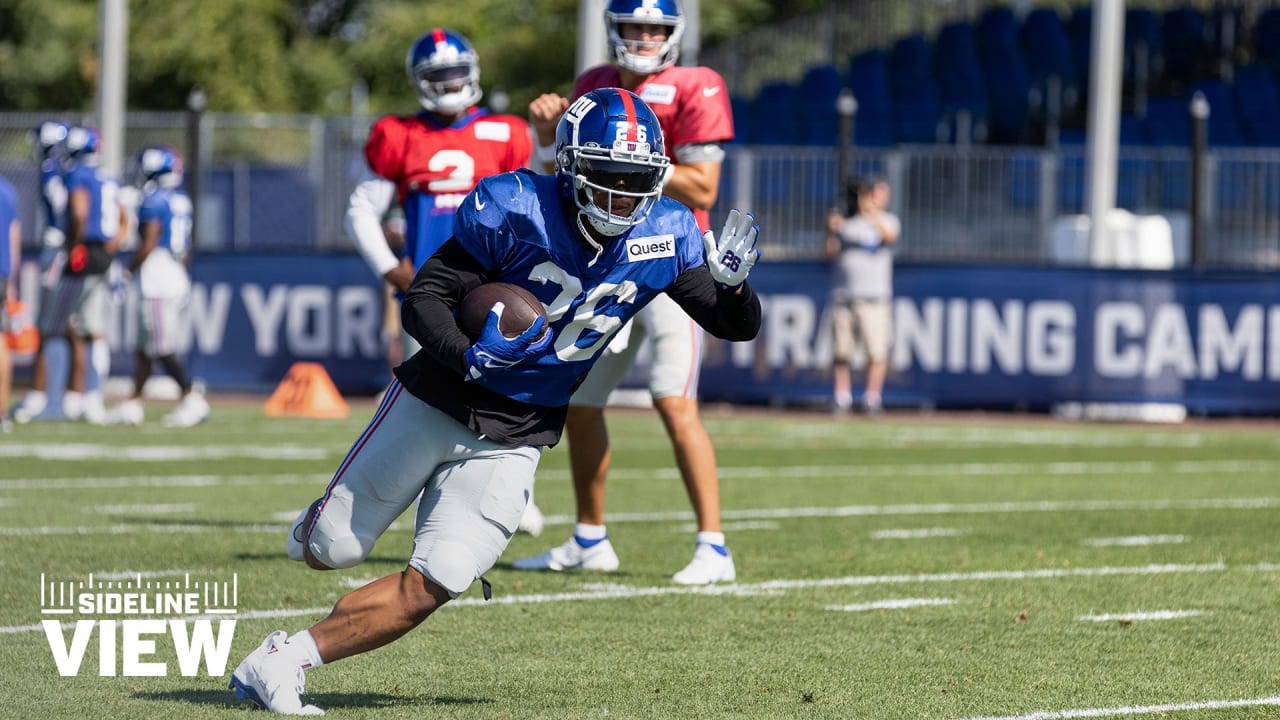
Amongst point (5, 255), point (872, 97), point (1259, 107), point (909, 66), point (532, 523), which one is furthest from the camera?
point (909, 66)

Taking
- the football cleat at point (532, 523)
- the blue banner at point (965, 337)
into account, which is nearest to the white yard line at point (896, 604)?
the football cleat at point (532, 523)

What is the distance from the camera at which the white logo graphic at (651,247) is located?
15.4ft

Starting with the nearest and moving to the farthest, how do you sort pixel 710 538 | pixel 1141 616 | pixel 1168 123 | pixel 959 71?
1. pixel 1141 616
2. pixel 710 538
3. pixel 1168 123
4. pixel 959 71

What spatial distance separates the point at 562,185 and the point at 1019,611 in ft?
7.86

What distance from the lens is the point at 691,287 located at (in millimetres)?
4867

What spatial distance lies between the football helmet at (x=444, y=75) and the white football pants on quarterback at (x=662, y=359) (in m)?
1.27

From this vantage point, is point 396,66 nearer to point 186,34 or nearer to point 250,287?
point 186,34

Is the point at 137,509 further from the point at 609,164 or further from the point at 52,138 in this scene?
the point at 52,138

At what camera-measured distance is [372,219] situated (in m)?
7.32

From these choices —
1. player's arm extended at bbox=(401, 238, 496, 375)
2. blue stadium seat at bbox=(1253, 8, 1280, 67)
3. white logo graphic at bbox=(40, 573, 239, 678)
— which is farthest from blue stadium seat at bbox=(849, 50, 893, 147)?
player's arm extended at bbox=(401, 238, 496, 375)

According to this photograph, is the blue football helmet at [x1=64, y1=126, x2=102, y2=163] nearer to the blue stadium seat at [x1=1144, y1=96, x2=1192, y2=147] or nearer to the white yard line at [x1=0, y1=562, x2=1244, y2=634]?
the white yard line at [x1=0, y1=562, x2=1244, y2=634]

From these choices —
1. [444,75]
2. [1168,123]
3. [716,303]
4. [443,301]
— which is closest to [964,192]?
[1168,123]

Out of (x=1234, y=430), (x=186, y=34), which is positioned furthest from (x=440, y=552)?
(x=186, y=34)

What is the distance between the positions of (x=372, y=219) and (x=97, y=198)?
239 inches
